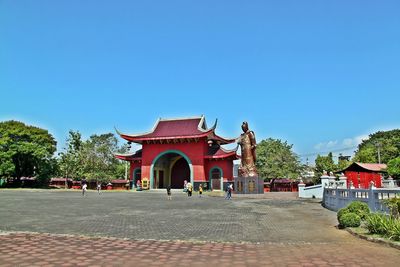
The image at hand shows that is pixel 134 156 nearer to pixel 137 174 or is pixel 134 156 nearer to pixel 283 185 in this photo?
pixel 137 174

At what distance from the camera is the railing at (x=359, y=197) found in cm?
1304

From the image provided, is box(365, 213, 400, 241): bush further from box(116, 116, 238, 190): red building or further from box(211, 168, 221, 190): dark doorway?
box(211, 168, 221, 190): dark doorway

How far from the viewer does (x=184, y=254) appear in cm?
731

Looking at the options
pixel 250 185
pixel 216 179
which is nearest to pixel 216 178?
pixel 216 179

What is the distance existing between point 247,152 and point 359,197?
21.0 m

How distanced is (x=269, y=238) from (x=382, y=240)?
266 cm

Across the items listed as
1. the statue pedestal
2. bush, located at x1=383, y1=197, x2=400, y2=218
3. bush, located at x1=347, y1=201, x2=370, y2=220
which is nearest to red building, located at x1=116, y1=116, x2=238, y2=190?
the statue pedestal

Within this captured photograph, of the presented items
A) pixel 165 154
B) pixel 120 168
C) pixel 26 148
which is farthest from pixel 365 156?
pixel 26 148

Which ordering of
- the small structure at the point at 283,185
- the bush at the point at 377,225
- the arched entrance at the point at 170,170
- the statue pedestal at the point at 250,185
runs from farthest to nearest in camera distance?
the small structure at the point at 283,185 → the arched entrance at the point at 170,170 → the statue pedestal at the point at 250,185 → the bush at the point at 377,225

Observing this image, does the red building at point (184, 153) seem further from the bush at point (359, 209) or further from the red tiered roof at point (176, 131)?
the bush at point (359, 209)

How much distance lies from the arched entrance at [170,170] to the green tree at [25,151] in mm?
13746

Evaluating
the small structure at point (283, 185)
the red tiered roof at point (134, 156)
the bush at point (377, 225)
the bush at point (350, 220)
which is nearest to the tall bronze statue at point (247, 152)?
the small structure at point (283, 185)

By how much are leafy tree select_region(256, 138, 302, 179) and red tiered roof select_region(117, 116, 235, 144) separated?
26.3ft

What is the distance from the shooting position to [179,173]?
165 feet
